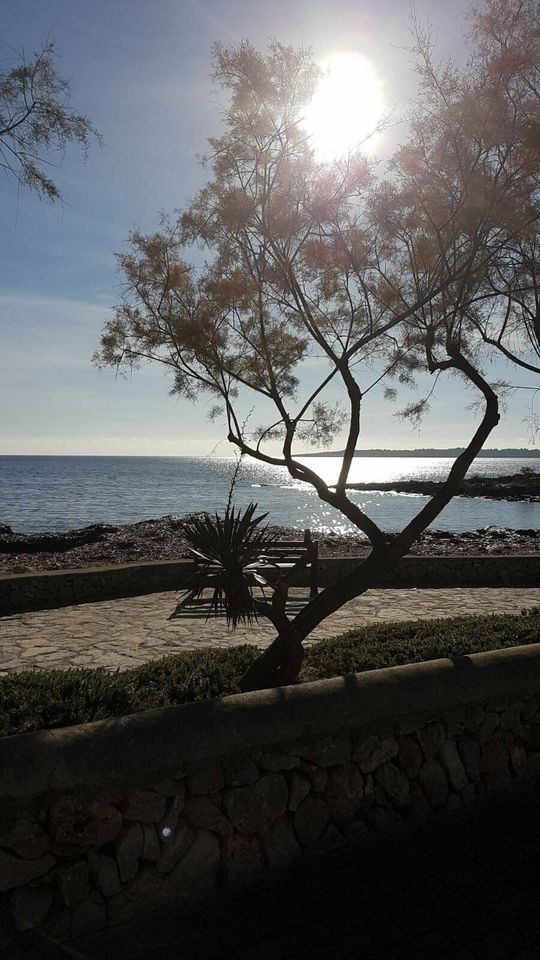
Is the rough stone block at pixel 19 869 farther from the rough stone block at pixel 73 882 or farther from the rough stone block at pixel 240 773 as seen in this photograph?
the rough stone block at pixel 240 773

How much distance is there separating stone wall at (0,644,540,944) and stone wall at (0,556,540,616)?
320 inches

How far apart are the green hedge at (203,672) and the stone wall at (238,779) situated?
0.61 metres

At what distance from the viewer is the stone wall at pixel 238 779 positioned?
3.97 m

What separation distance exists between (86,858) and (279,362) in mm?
6783

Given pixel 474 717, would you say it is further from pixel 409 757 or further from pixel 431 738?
pixel 409 757

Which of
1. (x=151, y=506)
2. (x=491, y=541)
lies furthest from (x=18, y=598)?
(x=151, y=506)

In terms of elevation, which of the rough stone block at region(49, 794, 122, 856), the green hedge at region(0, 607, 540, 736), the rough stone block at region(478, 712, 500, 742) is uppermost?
the green hedge at region(0, 607, 540, 736)

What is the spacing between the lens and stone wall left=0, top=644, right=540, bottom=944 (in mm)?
3969

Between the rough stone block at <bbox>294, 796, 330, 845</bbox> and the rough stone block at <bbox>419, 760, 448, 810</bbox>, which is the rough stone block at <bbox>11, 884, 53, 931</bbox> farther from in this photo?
the rough stone block at <bbox>419, 760, 448, 810</bbox>

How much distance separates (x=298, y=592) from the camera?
1395cm

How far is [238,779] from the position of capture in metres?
4.55

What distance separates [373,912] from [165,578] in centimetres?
1010

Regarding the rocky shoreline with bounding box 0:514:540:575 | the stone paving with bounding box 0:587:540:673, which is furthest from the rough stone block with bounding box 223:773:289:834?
the rocky shoreline with bounding box 0:514:540:575

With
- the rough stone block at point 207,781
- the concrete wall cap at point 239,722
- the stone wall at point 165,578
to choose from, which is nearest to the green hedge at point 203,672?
the concrete wall cap at point 239,722
